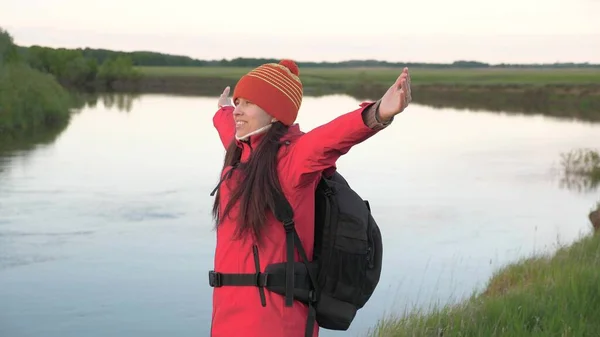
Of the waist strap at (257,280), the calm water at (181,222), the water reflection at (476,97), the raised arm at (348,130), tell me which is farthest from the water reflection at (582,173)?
the water reflection at (476,97)

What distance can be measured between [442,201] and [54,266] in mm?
6952

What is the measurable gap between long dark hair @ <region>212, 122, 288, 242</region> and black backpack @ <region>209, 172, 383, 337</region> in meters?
0.04

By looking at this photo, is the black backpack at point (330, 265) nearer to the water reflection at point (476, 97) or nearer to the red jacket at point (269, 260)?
the red jacket at point (269, 260)

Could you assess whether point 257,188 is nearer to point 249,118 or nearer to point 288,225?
point 288,225

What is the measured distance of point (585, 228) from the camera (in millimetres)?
11680

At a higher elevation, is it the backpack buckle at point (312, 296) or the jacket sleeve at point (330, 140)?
the jacket sleeve at point (330, 140)

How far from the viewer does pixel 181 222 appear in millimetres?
11547

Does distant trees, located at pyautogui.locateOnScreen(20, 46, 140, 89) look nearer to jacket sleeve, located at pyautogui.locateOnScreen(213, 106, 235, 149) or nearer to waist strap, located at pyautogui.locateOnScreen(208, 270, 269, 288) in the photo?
jacket sleeve, located at pyautogui.locateOnScreen(213, 106, 235, 149)

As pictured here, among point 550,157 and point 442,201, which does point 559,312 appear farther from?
point 550,157

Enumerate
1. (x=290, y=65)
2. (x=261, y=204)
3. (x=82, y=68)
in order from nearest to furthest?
(x=261, y=204)
(x=290, y=65)
(x=82, y=68)

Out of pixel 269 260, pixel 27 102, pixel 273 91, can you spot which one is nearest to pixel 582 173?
pixel 273 91

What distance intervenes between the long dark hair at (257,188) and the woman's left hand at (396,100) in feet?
1.34

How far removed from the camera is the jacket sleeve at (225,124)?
2812 mm

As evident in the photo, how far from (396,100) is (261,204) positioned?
19.6 inches
